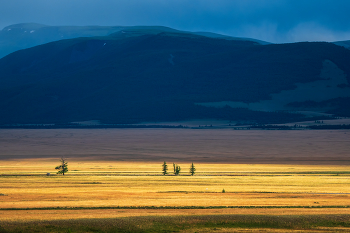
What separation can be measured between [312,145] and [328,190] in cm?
7855

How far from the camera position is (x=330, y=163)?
9112cm

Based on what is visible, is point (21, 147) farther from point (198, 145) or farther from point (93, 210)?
point (93, 210)

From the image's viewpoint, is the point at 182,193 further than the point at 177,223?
Yes

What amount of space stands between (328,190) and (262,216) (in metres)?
17.4

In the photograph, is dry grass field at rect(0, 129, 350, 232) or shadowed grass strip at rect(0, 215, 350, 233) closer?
shadowed grass strip at rect(0, 215, 350, 233)

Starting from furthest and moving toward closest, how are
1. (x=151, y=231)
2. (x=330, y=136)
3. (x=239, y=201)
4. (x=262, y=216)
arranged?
(x=330, y=136) → (x=239, y=201) → (x=262, y=216) → (x=151, y=231)

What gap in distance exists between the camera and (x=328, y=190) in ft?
159

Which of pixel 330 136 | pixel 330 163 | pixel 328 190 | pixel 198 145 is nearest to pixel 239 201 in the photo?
pixel 328 190

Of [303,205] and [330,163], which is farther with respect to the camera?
[330,163]

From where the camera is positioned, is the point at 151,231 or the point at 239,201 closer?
the point at 151,231

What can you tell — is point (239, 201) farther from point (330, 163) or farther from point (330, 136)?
point (330, 136)

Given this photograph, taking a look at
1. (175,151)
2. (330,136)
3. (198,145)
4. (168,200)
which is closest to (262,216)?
(168,200)

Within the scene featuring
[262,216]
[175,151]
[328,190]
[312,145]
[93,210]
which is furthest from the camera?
[312,145]

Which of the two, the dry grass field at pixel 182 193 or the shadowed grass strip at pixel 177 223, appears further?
the dry grass field at pixel 182 193
